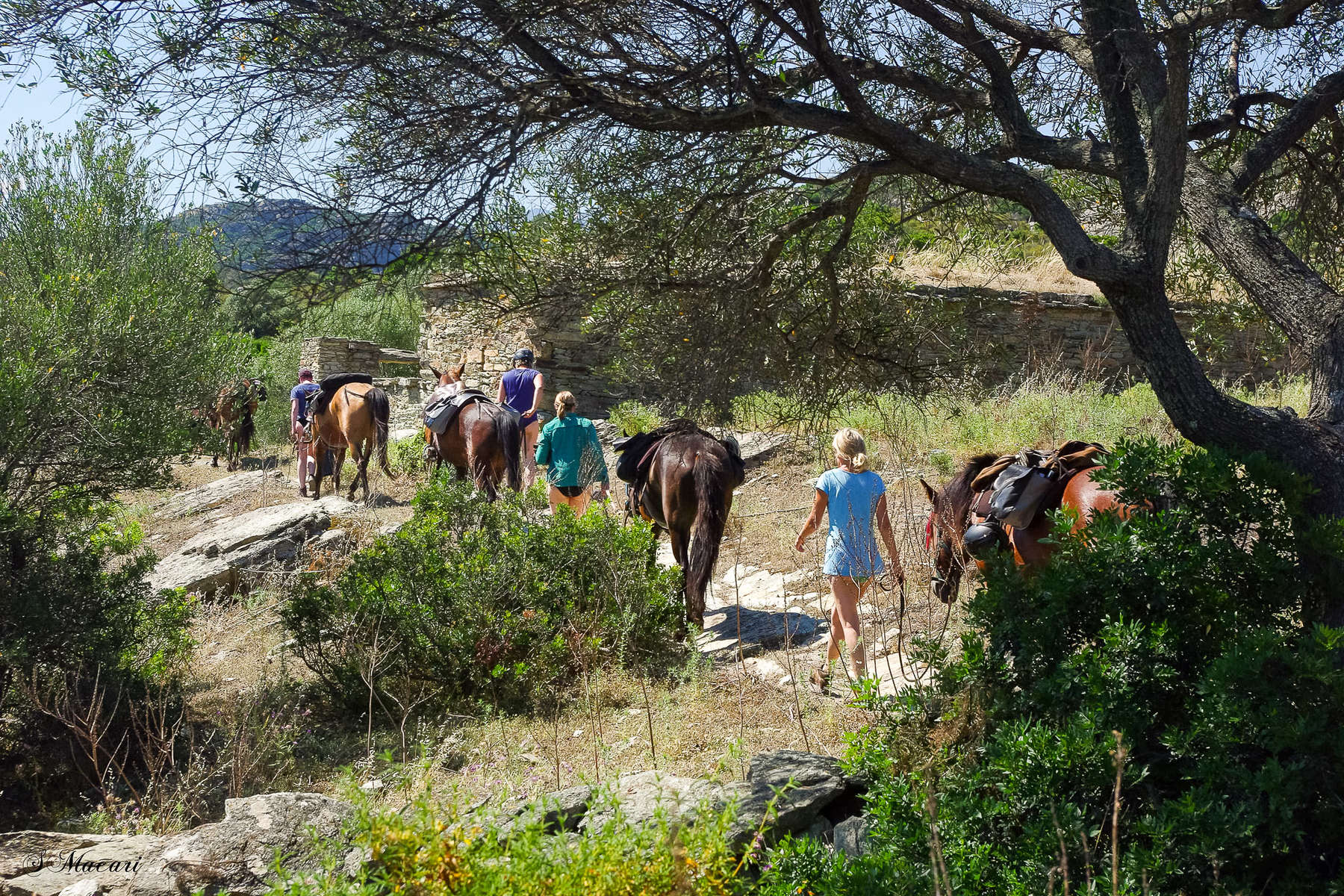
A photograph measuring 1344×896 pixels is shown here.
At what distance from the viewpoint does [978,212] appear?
23.5 ft

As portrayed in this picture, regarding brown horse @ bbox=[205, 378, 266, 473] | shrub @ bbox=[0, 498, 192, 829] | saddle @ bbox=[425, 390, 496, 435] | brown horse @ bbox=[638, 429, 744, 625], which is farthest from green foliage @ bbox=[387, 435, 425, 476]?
shrub @ bbox=[0, 498, 192, 829]

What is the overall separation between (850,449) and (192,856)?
3.95 metres

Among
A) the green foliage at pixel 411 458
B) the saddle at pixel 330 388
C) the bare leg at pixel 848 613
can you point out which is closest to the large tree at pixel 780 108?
the bare leg at pixel 848 613

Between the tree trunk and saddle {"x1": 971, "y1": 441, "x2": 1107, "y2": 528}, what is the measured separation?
3.02 feet

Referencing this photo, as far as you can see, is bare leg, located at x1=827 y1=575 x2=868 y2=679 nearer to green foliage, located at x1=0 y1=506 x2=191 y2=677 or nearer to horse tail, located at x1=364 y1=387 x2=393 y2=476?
green foliage, located at x1=0 y1=506 x2=191 y2=677

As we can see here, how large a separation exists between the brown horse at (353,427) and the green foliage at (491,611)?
19.4 ft

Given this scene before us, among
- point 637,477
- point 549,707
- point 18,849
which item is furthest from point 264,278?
point 637,477

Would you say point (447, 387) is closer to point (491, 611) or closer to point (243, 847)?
point (491, 611)

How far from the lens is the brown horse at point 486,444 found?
10414mm

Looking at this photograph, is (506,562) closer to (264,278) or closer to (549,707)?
(549,707)

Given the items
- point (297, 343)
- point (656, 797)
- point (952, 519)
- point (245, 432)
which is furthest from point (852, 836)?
point (297, 343)

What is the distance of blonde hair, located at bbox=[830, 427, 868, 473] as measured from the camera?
5883 millimetres

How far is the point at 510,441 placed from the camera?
1042 centimetres

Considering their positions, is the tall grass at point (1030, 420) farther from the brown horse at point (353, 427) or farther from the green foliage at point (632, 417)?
the brown horse at point (353, 427)
